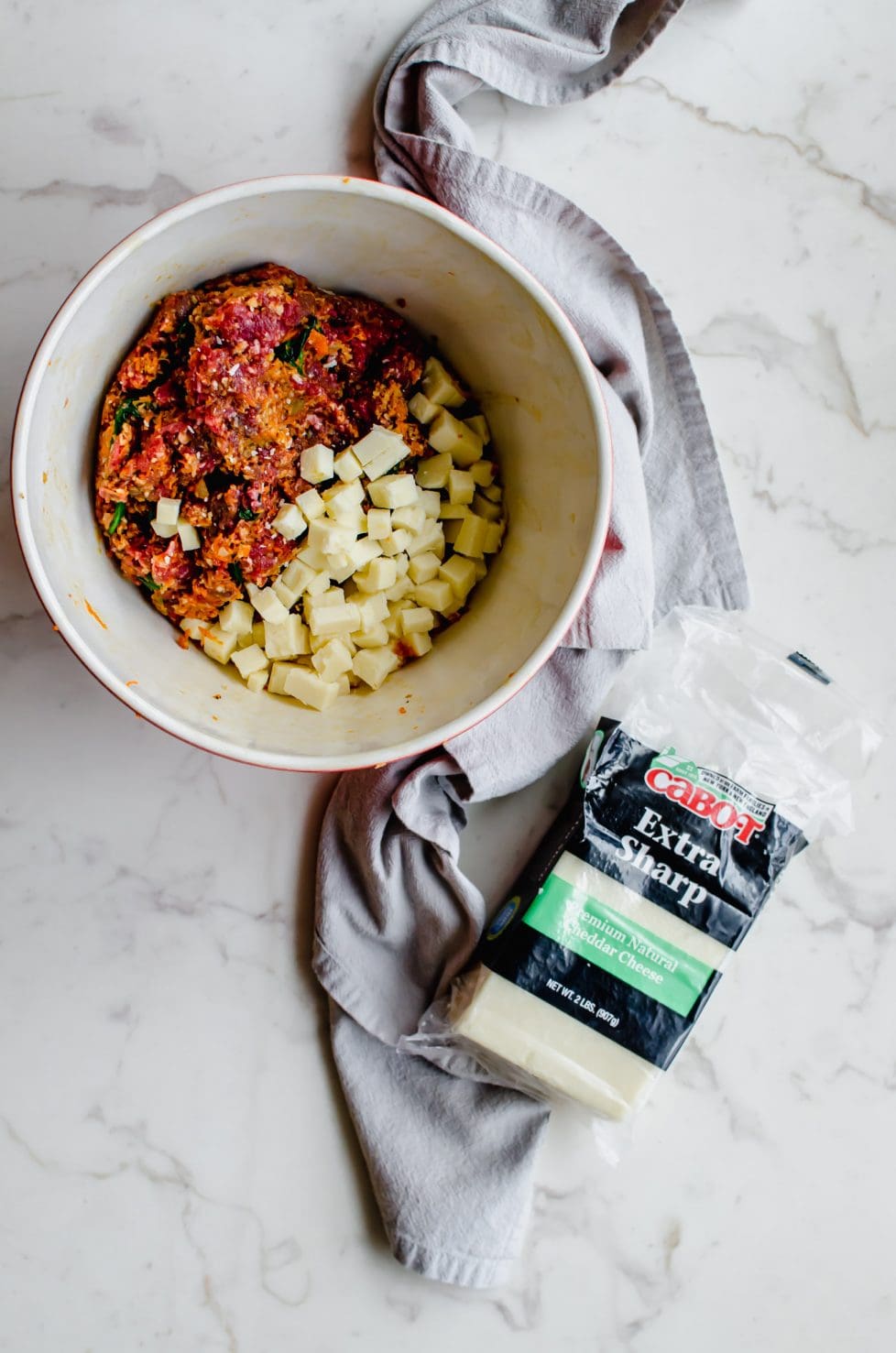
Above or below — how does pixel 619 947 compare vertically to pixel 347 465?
below

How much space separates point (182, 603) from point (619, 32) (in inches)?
34.0

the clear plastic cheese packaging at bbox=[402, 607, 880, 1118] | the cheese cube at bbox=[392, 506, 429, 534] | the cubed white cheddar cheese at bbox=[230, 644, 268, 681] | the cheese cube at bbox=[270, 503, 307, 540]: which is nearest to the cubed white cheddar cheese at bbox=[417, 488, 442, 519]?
the cheese cube at bbox=[392, 506, 429, 534]

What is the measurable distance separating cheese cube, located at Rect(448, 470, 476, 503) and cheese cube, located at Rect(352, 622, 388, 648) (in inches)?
5.2

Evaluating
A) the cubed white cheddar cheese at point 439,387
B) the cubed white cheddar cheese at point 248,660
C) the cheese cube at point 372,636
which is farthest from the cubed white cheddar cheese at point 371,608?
the cubed white cheddar cheese at point 439,387

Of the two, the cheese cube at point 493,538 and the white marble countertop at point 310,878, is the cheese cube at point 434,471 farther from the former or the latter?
the white marble countertop at point 310,878

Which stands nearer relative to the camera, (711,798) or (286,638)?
(286,638)

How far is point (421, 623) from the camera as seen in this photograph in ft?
3.96

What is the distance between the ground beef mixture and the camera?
1.08 m

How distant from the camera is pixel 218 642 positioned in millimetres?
1172

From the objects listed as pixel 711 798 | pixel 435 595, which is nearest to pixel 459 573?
pixel 435 595

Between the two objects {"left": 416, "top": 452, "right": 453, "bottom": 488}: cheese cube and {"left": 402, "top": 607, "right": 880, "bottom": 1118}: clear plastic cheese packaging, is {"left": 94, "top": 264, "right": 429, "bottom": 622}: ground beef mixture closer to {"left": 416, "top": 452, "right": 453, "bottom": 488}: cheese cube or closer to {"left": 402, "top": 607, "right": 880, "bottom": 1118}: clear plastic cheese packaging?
{"left": 416, "top": 452, "right": 453, "bottom": 488}: cheese cube

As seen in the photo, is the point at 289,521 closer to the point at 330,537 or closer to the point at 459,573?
the point at 330,537

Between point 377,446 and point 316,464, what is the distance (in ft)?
0.21

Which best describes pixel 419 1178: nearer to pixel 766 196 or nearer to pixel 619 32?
pixel 766 196
